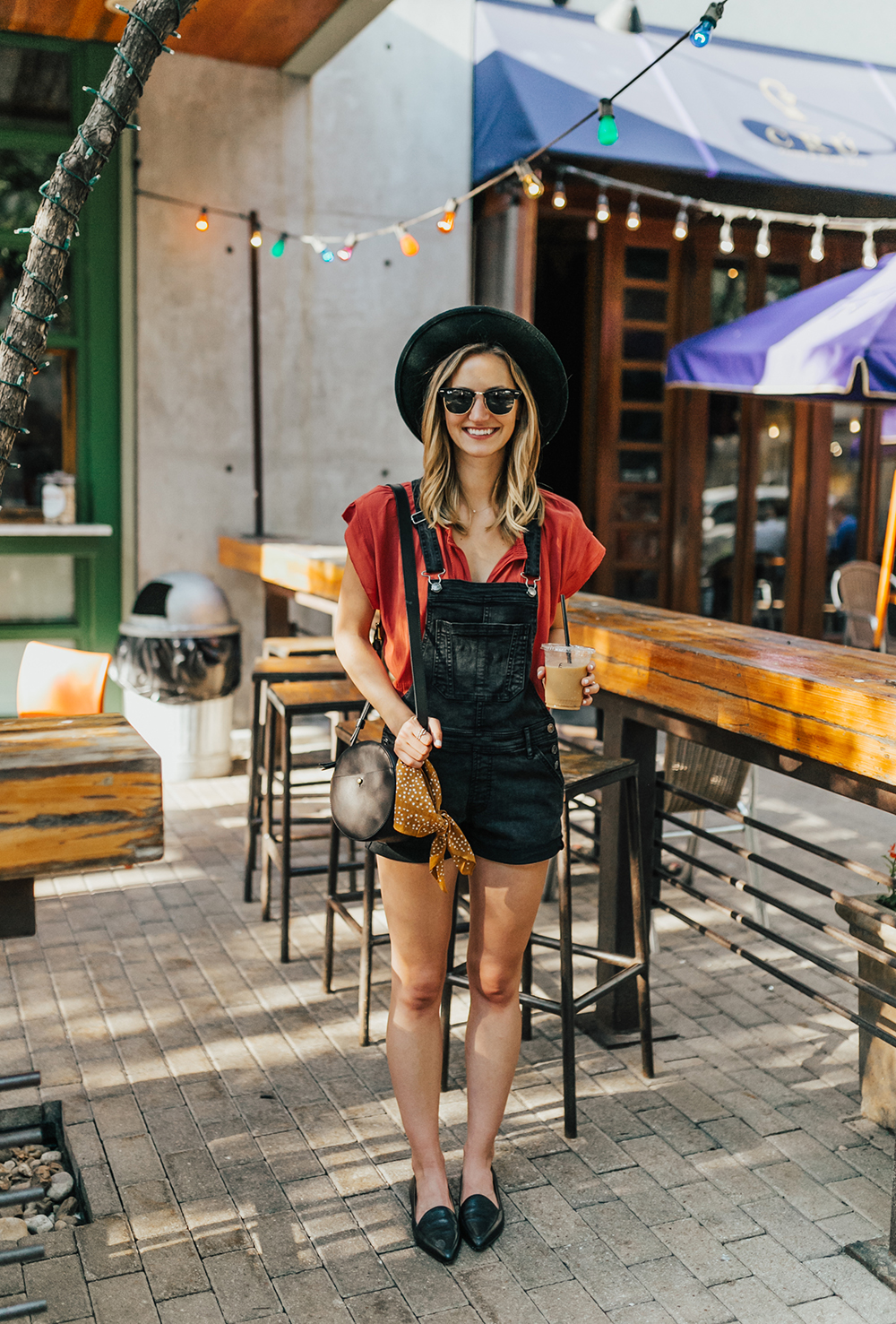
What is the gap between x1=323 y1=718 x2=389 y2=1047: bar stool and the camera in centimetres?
329

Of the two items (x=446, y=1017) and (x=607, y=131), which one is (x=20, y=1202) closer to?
(x=446, y=1017)

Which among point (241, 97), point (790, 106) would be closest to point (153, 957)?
point (241, 97)

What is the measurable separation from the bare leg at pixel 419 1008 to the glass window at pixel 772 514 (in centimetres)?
679

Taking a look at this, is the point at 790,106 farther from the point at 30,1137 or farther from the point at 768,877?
the point at 30,1137

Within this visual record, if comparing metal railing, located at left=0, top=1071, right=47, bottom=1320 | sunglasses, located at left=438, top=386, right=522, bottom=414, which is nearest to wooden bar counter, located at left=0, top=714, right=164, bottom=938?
metal railing, located at left=0, top=1071, right=47, bottom=1320

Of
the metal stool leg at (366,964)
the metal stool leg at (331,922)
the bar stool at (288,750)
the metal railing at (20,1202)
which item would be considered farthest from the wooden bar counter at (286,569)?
the metal railing at (20,1202)

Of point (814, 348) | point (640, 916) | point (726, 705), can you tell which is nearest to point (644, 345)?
point (814, 348)

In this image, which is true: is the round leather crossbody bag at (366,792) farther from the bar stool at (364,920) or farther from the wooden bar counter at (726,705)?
the wooden bar counter at (726,705)

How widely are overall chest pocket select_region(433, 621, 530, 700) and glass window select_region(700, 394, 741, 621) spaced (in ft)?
21.3

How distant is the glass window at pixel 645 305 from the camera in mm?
8172

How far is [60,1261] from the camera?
2391mm

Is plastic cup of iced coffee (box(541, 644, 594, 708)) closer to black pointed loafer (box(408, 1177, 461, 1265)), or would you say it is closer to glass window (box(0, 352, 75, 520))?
black pointed loafer (box(408, 1177, 461, 1265))

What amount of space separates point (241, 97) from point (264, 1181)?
6360 mm

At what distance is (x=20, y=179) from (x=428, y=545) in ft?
18.2
